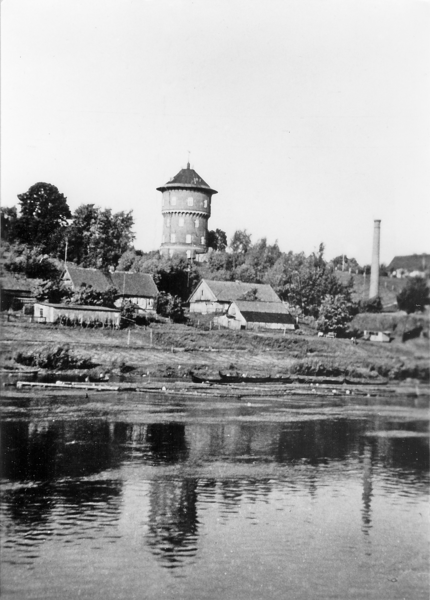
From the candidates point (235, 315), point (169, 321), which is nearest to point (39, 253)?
point (169, 321)

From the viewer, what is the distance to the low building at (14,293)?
8992 millimetres

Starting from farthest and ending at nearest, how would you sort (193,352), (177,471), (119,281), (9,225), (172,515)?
(193,352) → (119,281) → (9,225) → (177,471) → (172,515)

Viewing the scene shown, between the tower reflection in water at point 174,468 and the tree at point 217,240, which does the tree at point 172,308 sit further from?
the tower reflection in water at point 174,468

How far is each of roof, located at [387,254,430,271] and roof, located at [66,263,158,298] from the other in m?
3.84

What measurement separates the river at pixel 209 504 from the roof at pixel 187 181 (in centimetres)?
330

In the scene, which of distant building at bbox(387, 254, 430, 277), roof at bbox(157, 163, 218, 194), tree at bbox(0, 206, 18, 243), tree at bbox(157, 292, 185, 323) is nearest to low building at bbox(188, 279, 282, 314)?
tree at bbox(157, 292, 185, 323)

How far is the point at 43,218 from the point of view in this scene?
29.6 feet

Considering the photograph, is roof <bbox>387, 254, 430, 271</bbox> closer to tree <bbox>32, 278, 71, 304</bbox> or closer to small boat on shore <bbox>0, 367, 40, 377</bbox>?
tree <bbox>32, 278, 71, 304</bbox>

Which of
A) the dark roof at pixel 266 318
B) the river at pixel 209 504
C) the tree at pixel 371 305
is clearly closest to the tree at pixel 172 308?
the dark roof at pixel 266 318

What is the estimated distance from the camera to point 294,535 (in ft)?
18.8

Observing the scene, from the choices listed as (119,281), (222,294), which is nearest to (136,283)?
(119,281)

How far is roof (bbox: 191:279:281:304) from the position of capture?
10734mm

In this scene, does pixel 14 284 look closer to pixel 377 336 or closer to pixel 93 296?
pixel 93 296

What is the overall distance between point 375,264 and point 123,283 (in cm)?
389
